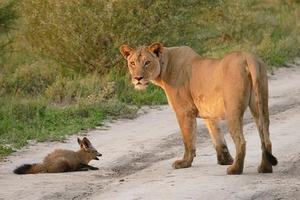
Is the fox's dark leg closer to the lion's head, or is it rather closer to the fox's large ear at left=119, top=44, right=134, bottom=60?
the lion's head

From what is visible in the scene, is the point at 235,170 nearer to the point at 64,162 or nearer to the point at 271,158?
the point at 271,158

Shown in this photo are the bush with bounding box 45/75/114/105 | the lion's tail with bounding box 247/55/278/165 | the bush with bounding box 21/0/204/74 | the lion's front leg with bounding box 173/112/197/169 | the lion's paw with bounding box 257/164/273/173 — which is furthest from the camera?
the bush with bounding box 21/0/204/74

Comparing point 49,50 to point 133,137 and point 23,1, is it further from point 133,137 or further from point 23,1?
point 133,137

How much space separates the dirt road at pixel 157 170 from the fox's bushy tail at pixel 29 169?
0.38 feet

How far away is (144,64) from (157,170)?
1.22 m

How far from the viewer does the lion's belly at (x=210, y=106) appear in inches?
382

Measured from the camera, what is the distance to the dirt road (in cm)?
880

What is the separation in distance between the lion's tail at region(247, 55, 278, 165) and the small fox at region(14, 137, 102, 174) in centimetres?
235

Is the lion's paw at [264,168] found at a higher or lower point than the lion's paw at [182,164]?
higher

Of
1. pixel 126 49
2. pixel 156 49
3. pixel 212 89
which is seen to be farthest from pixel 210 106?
pixel 126 49

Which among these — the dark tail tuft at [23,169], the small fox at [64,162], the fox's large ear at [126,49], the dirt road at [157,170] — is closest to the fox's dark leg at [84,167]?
the small fox at [64,162]

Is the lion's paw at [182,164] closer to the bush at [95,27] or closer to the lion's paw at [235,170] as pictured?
the lion's paw at [235,170]

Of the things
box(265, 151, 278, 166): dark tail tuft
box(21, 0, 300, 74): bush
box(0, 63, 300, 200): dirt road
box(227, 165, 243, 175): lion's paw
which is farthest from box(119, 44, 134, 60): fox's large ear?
box(21, 0, 300, 74): bush

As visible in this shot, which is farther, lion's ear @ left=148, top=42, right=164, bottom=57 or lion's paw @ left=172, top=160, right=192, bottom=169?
lion's ear @ left=148, top=42, right=164, bottom=57
